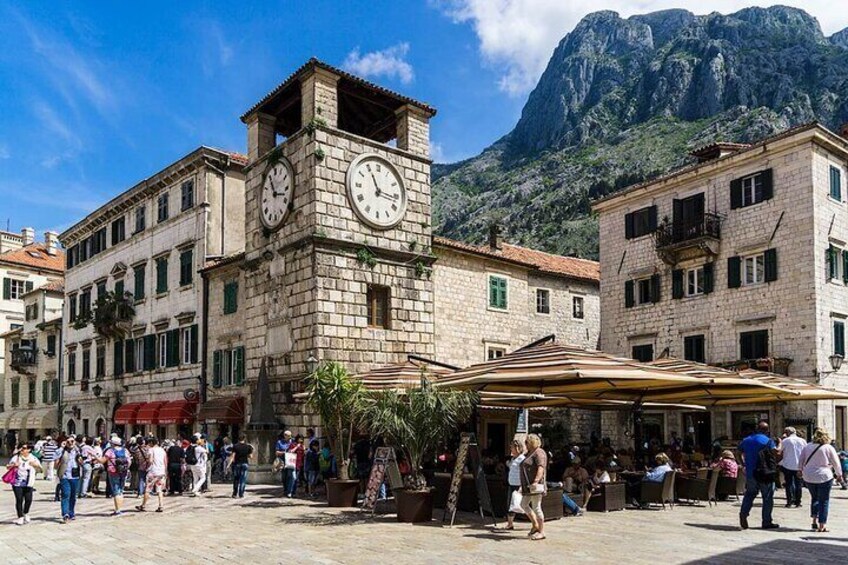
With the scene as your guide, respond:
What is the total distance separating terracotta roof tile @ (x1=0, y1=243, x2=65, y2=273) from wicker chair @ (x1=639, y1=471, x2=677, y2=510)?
4973 cm

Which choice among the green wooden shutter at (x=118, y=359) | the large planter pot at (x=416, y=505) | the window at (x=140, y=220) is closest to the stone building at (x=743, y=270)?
the large planter pot at (x=416, y=505)

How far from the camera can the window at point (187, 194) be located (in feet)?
108

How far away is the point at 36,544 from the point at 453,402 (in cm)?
717

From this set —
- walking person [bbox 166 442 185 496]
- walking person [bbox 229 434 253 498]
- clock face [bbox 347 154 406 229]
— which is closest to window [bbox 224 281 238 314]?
clock face [bbox 347 154 406 229]

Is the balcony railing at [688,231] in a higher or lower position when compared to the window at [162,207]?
lower

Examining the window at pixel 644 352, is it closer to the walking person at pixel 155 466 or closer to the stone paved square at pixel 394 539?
the stone paved square at pixel 394 539

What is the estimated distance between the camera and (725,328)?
28453 millimetres

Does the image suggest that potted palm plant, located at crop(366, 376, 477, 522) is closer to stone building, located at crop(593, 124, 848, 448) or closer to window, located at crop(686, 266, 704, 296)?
stone building, located at crop(593, 124, 848, 448)

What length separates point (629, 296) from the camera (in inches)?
1292

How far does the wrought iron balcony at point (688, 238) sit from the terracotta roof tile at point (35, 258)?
42703 mm

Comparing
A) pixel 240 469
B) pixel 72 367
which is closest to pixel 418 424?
pixel 240 469

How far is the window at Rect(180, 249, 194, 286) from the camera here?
32.3 metres

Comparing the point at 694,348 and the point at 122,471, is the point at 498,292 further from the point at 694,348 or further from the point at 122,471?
the point at 122,471

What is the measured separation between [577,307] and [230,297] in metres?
15.7
